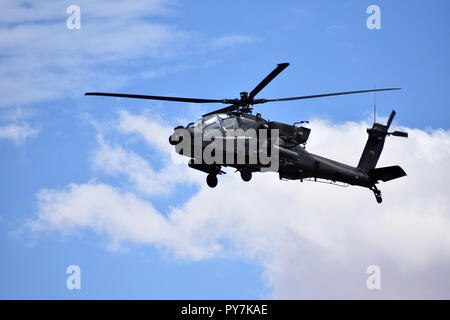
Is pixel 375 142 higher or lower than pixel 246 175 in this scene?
higher

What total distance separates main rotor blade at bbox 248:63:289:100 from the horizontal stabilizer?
30.0ft

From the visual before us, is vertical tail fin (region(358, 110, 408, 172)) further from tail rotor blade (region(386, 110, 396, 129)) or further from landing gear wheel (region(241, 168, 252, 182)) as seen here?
landing gear wheel (region(241, 168, 252, 182))

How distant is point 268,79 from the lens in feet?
132

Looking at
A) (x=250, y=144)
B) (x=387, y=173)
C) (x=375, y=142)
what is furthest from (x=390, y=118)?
(x=250, y=144)

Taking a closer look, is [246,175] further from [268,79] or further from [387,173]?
[387,173]

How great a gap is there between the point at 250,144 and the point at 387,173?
9.27 meters

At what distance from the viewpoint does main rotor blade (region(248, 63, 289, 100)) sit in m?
39.1

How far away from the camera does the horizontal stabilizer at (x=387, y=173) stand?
46.0 metres
